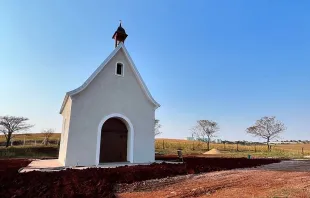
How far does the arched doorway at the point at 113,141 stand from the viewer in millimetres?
14750

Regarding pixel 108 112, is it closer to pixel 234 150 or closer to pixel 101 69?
pixel 101 69

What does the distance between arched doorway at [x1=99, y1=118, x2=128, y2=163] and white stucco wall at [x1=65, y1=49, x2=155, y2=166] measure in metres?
0.76

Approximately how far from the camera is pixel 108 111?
14445mm

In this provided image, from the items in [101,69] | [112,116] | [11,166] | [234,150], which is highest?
A: [101,69]

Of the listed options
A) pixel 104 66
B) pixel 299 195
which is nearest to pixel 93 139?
pixel 104 66

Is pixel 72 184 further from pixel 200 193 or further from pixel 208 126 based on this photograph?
pixel 208 126

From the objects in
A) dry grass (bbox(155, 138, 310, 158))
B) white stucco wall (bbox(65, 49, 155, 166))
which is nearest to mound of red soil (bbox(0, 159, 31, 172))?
white stucco wall (bbox(65, 49, 155, 166))

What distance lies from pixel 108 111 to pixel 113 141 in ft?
6.91

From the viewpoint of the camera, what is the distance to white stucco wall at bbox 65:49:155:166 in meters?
13.3

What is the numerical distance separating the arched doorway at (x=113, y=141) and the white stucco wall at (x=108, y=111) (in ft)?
2.51

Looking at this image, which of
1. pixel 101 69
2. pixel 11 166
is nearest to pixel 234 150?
pixel 101 69

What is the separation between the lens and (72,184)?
7.77 metres

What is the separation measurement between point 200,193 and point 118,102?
29.9ft

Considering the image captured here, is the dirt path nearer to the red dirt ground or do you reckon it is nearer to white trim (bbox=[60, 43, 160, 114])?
the red dirt ground
